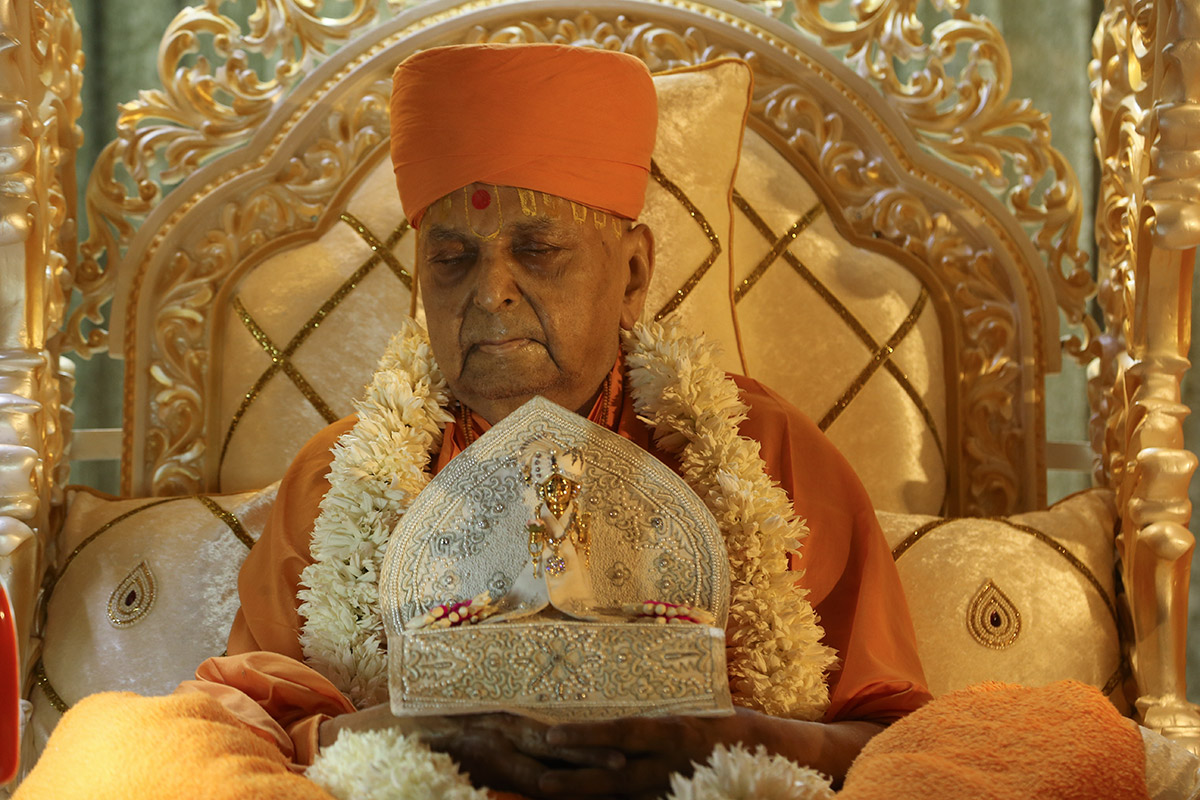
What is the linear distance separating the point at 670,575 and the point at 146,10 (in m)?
1.83

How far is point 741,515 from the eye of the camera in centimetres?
139

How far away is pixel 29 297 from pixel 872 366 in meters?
1.32

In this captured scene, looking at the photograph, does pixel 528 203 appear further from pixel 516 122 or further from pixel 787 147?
pixel 787 147

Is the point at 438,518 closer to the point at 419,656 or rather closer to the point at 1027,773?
the point at 419,656

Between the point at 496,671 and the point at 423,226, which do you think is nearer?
the point at 496,671

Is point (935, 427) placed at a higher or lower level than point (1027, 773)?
higher

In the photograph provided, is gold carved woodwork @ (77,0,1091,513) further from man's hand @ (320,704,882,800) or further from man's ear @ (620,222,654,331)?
man's hand @ (320,704,882,800)

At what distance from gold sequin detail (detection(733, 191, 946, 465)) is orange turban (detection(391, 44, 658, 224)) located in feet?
1.89

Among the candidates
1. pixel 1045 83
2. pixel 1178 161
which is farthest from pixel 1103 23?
pixel 1045 83

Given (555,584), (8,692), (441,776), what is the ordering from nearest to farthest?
(8,692)
(441,776)
(555,584)

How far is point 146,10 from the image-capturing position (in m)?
2.46

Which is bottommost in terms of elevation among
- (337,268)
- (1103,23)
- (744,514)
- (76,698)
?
(76,698)

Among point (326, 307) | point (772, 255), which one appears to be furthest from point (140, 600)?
point (772, 255)

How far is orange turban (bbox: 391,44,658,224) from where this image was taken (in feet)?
4.66
